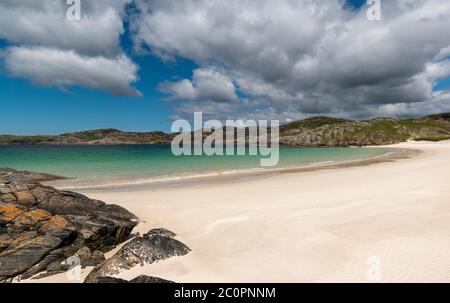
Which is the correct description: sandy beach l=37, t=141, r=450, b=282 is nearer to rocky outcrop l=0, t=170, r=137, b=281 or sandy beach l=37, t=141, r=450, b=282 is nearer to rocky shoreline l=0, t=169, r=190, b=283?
rocky shoreline l=0, t=169, r=190, b=283

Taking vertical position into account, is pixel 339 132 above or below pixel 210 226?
above

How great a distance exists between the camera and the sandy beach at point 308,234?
24.6 feet

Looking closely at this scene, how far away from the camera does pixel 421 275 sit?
23.3 ft

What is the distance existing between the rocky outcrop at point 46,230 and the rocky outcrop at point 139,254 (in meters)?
0.98

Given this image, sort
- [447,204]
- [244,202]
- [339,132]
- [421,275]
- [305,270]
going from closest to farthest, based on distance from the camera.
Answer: [421,275]
[305,270]
[447,204]
[244,202]
[339,132]

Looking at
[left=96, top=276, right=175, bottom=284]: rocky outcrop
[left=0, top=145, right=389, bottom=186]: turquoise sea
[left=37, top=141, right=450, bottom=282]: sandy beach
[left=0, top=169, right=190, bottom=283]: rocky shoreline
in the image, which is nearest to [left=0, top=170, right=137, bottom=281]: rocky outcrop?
[left=0, top=169, right=190, bottom=283]: rocky shoreline

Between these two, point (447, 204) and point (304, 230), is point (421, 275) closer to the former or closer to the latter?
point (304, 230)

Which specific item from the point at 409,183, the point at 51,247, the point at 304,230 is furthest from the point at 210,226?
the point at 409,183

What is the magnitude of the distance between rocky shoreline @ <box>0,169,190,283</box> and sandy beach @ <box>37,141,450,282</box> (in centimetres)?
58

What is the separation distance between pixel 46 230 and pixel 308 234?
8682mm

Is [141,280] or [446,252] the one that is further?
[446,252]

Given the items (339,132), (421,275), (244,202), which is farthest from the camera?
(339,132)

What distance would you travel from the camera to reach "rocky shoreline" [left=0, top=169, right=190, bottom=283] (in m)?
7.57
